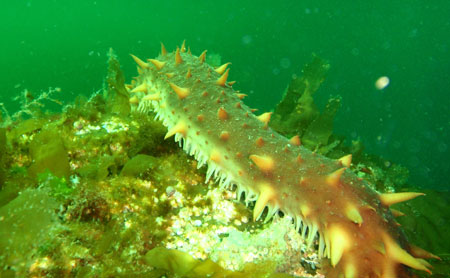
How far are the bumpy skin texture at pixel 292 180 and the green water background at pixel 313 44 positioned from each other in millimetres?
36417

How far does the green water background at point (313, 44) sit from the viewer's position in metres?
46.3

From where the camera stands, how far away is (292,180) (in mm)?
1843

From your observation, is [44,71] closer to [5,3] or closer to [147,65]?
[147,65]

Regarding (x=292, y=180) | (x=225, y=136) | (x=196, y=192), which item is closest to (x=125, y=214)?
(x=196, y=192)

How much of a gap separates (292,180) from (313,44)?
250ft

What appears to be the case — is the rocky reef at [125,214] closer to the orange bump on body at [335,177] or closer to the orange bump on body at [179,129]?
the orange bump on body at [179,129]

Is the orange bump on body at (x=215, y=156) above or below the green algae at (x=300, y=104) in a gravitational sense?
below

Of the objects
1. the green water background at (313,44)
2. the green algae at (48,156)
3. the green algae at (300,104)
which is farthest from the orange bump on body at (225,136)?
the green water background at (313,44)

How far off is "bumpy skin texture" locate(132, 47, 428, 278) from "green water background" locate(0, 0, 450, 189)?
119ft

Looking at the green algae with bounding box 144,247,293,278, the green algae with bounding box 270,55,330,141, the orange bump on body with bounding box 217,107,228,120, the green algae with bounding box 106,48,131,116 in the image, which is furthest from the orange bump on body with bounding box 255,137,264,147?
the green algae with bounding box 106,48,131,116

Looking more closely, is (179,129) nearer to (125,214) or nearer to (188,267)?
(125,214)

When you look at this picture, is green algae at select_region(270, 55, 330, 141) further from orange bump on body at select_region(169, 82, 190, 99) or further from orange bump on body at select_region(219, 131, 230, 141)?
orange bump on body at select_region(219, 131, 230, 141)

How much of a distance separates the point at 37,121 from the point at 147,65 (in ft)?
4.25

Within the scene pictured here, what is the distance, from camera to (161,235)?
5.88 ft
